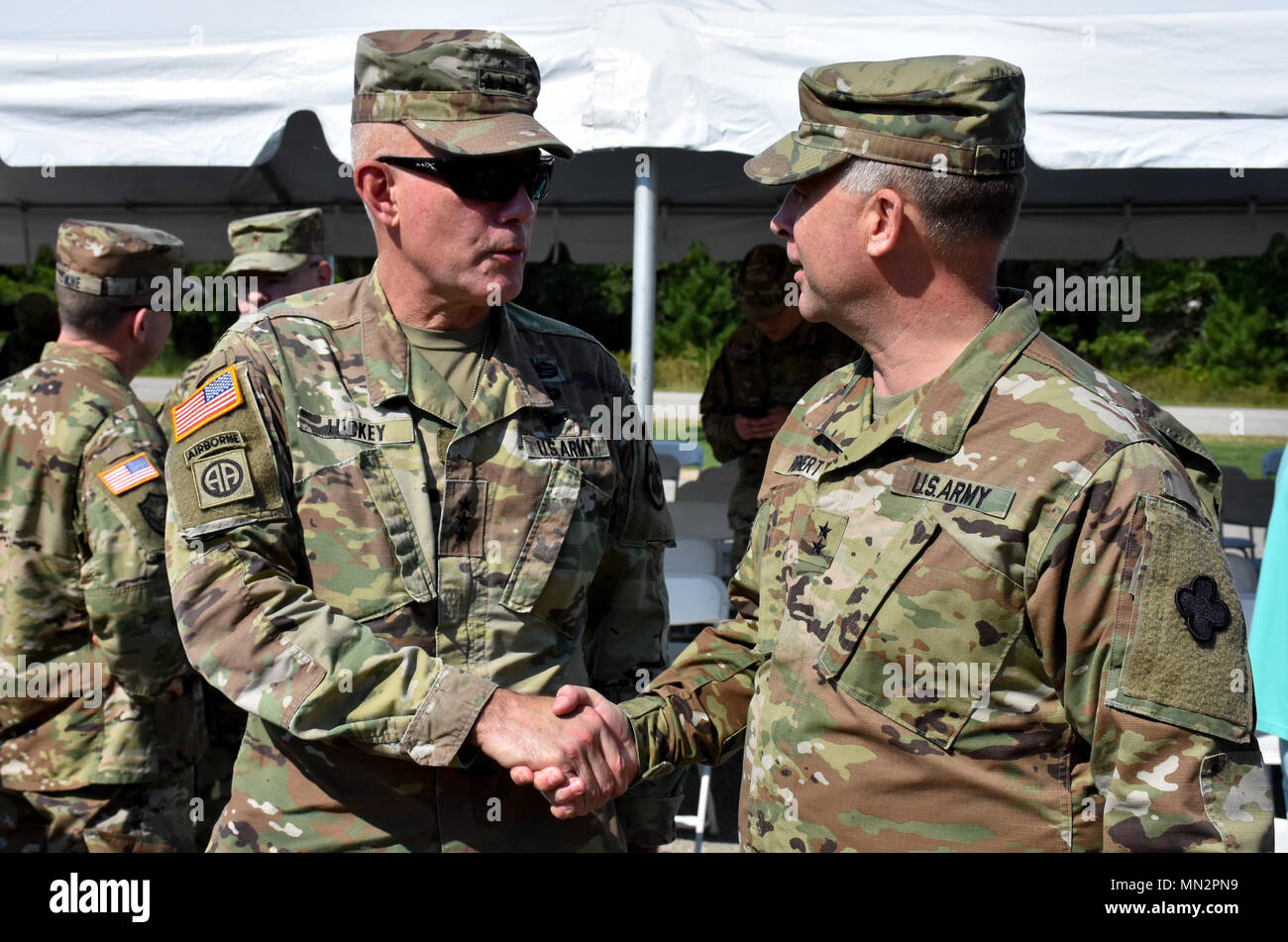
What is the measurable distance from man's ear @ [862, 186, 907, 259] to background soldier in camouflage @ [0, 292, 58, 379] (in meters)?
5.44

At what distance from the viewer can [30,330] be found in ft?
19.6

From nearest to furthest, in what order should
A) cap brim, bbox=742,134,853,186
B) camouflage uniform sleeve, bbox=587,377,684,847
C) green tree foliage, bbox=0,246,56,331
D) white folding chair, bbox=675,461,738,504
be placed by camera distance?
cap brim, bbox=742,134,853,186
camouflage uniform sleeve, bbox=587,377,684,847
white folding chair, bbox=675,461,738,504
green tree foliage, bbox=0,246,56,331

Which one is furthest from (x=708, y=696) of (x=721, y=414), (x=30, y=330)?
(x=30, y=330)

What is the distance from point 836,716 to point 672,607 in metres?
Result: 2.97

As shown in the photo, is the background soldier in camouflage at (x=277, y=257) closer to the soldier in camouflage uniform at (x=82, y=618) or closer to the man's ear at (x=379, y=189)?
the soldier in camouflage uniform at (x=82, y=618)

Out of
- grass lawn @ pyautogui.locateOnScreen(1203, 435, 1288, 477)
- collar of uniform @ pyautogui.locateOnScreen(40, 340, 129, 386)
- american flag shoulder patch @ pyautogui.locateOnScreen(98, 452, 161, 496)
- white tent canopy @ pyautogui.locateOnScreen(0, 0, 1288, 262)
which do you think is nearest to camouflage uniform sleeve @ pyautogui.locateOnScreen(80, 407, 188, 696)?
american flag shoulder patch @ pyautogui.locateOnScreen(98, 452, 161, 496)

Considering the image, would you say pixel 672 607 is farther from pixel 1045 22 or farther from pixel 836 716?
pixel 836 716

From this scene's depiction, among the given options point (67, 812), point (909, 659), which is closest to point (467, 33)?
point (909, 659)

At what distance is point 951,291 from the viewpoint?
1.87m

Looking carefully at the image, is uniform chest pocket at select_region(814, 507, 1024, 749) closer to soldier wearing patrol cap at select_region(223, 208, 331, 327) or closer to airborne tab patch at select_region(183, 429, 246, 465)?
airborne tab patch at select_region(183, 429, 246, 465)

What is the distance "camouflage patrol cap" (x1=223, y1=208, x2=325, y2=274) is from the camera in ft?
15.4

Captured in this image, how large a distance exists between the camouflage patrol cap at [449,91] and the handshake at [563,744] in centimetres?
105

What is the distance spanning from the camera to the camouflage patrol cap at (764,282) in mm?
5887

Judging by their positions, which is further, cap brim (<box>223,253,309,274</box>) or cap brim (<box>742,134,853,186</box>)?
cap brim (<box>223,253,309,274</box>)
